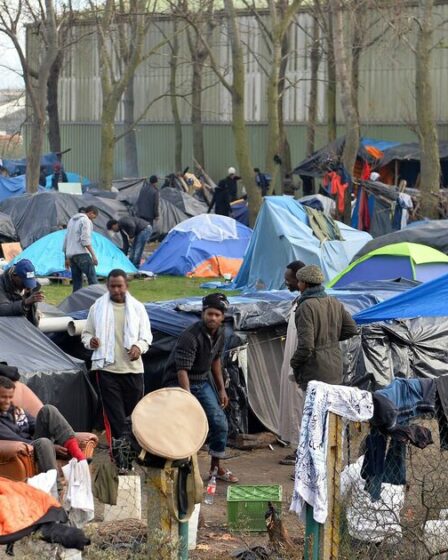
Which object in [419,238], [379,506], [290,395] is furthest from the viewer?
[419,238]

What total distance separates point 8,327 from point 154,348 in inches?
54.6

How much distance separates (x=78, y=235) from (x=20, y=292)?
6371 mm

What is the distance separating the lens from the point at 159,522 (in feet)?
20.5

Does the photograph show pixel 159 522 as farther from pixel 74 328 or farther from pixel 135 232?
pixel 135 232

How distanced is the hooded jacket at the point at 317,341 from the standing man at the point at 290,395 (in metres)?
0.73

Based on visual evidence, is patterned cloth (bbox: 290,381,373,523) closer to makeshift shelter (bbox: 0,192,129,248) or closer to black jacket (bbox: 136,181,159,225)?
makeshift shelter (bbox: 0,192,129,248)

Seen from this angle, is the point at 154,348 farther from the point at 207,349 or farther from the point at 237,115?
the point at 237,115

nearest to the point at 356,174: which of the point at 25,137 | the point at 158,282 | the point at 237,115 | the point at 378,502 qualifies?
the point at 237,115

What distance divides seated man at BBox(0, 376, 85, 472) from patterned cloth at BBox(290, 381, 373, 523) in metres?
1.77

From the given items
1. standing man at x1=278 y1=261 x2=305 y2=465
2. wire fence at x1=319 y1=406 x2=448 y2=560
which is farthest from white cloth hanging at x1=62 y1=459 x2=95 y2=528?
standing man at x1=278 y1=261 x2=305 y2=465

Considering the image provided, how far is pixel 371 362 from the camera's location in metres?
11.2

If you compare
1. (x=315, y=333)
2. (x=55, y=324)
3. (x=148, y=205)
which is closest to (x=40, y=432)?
(x=315, y=333)

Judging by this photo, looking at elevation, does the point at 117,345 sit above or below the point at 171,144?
below

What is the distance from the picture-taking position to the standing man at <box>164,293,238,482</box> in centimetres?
907
